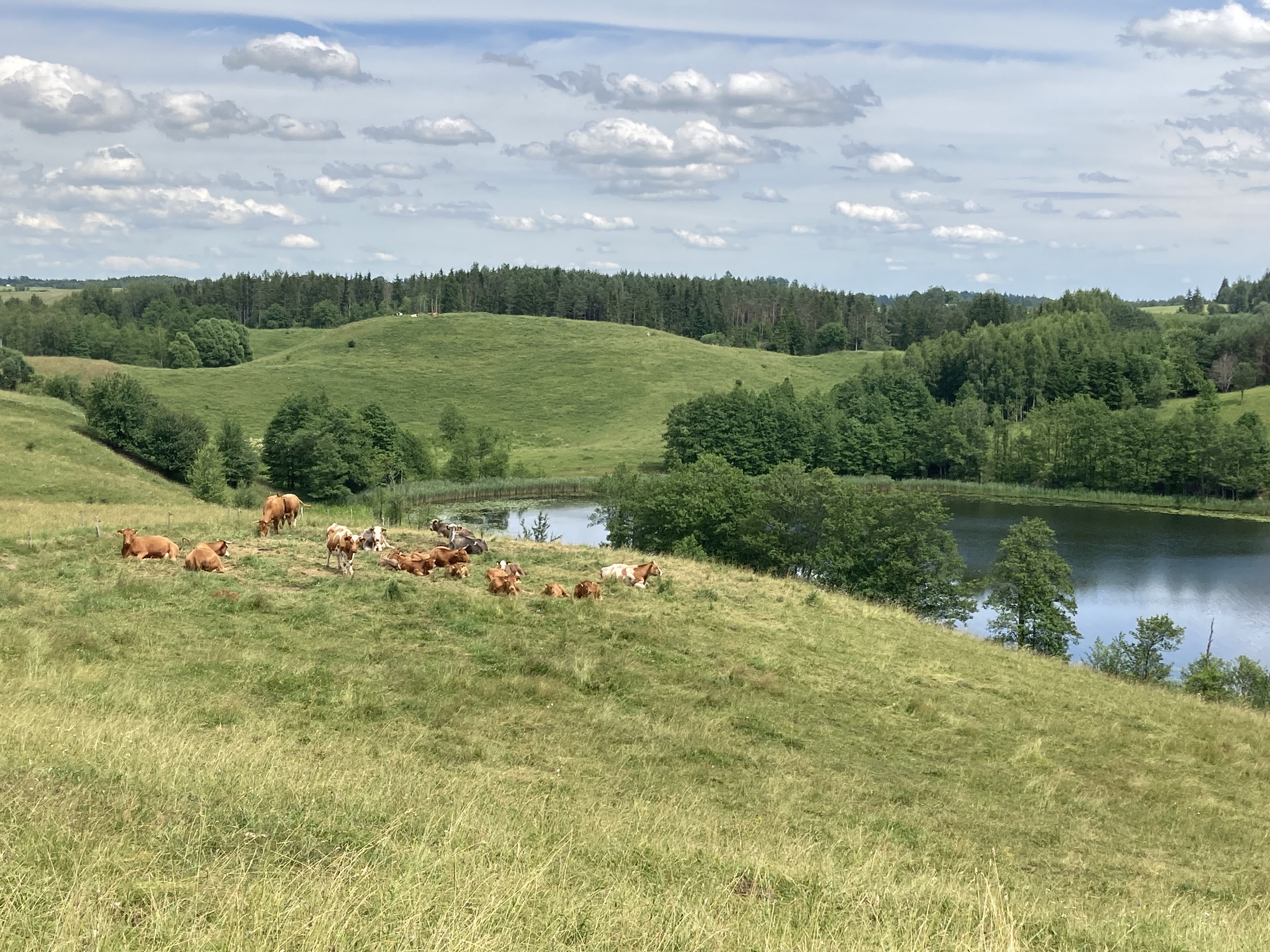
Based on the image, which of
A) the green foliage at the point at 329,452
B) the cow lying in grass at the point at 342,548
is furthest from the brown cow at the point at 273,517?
the green foliage at the point at 329,452

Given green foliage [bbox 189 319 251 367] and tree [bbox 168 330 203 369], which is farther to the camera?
green foliage [bbox 189 319 251 367]

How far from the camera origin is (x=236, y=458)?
242 ft

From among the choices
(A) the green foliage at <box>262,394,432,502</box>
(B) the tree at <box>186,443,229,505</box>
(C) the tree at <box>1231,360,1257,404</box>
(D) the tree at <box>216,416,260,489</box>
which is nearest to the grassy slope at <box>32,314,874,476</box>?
(A) the green foliage at <box>262,394,432,502</box>

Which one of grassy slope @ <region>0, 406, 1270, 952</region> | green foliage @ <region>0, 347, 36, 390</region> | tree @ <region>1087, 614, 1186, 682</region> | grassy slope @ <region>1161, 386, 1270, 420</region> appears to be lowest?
tree @ <region>1087, 614, 1186, 682</region>

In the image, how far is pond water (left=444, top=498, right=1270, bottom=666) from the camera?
46938 millimetres

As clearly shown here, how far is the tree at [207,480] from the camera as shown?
56500 mm

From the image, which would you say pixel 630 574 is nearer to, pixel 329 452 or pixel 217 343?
pixel 329 452

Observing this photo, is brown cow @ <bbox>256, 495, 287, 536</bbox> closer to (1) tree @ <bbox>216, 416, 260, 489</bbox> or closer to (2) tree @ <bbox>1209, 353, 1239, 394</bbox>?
(1) tree @ <bbox>216, 416, 260, 489</bbox>

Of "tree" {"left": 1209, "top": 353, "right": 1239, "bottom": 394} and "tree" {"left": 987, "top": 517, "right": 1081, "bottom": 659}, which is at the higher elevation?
"tree" {"left": 1209, "top": 353, "right": 1239, "bottom": 394}

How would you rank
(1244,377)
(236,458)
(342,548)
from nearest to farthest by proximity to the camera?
1. (342,548)
2. (236,458)
3. (1244,377)

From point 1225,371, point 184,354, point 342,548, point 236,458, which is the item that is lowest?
point 236,458

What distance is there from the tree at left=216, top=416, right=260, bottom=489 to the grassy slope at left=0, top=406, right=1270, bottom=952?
53.0 meters

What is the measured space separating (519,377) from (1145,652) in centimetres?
→ 10048

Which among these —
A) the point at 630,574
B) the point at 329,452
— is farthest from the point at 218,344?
the point at 630,574
